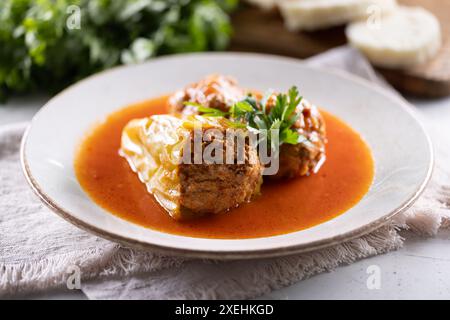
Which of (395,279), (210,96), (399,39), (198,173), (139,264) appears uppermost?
(210,96)

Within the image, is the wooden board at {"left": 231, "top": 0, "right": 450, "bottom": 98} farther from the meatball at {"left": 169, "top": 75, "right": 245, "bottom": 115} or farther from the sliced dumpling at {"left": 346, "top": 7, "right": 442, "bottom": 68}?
the meatball at {"left": 169, "top": 75, "right": 245, "bottom": 115}

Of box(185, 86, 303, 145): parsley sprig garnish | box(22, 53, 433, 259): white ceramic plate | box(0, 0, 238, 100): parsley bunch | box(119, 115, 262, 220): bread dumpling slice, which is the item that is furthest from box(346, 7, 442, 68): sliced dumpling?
box(119, 115, 262, 220): bread dumpling slice

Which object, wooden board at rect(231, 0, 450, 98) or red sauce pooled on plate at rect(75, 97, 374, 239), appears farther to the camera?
wooden board at rect(231, 0, 450, 98)

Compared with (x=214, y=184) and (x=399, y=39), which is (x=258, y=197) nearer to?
(x=214, y=184)

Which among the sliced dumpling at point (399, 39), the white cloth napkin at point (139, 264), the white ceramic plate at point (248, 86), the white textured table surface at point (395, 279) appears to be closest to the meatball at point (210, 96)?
the white ceramic plate at point (248, 86)

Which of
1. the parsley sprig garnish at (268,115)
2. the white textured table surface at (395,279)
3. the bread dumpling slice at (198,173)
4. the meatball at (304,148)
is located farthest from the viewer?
the meatball at (304,148)

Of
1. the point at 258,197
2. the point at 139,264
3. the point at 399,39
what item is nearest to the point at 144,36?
the point at 399,39

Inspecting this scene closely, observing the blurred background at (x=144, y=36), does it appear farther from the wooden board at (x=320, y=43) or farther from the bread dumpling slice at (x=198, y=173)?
the bread dumpling slice at (x=198, y=173)
